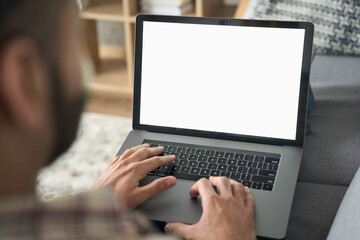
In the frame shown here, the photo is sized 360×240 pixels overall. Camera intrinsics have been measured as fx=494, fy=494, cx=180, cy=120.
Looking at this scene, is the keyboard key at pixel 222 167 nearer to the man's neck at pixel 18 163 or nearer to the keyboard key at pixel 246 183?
the keyboard key at pixel 246 183

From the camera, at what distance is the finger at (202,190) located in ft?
3.12

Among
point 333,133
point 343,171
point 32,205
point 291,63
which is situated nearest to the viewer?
point 32,205

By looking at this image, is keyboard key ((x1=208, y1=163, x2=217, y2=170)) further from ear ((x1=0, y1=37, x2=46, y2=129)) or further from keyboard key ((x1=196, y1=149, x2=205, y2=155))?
ear ((x1=0, y1=37, x2=46, y2=129))

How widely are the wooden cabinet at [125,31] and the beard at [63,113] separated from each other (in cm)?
193

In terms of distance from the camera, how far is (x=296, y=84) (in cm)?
116

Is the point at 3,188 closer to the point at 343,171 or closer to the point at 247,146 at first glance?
the point at 247,146

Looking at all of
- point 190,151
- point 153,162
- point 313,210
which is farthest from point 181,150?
point 313,210

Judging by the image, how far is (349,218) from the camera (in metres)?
0.91

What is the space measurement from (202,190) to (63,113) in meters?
0.48

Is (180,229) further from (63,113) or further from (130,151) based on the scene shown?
(63,113)

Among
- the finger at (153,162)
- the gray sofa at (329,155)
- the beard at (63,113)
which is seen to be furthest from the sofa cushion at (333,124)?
the beard at (63,113)

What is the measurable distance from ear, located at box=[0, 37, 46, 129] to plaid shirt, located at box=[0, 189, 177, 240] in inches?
3.2

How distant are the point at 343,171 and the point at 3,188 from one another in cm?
99

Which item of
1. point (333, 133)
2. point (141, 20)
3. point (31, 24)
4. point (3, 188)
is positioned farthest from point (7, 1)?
point (333, 133)
